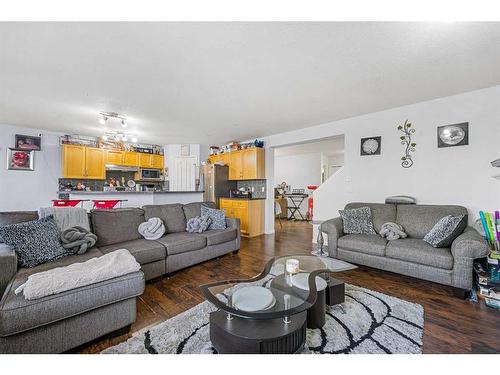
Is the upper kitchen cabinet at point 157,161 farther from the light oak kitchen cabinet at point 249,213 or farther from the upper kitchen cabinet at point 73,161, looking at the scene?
the light oak kitchen cabinet at point 249,213

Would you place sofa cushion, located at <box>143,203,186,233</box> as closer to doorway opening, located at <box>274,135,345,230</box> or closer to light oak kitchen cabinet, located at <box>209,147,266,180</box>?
light oak kitchen cabinet, located at <box>209,147,266,180</box>

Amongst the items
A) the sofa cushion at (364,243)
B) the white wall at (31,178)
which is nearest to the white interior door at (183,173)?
the white wall at (31,178)

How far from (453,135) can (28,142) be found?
7.63 metres

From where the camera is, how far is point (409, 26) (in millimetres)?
1678

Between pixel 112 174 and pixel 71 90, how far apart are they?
360 cm

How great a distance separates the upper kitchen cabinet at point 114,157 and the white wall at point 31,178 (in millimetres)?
954

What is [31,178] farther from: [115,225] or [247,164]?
[247,164]

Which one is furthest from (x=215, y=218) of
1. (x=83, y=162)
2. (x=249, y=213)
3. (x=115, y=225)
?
(x=83, y=162)

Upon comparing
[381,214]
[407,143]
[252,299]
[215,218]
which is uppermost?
[407,143]

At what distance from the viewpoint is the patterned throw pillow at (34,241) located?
1799 mm

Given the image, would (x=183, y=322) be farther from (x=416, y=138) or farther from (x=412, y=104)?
(x=412, y=104)

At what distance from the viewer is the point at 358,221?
125 inches

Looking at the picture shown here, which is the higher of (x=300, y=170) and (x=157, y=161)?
(x=157, y=161)
